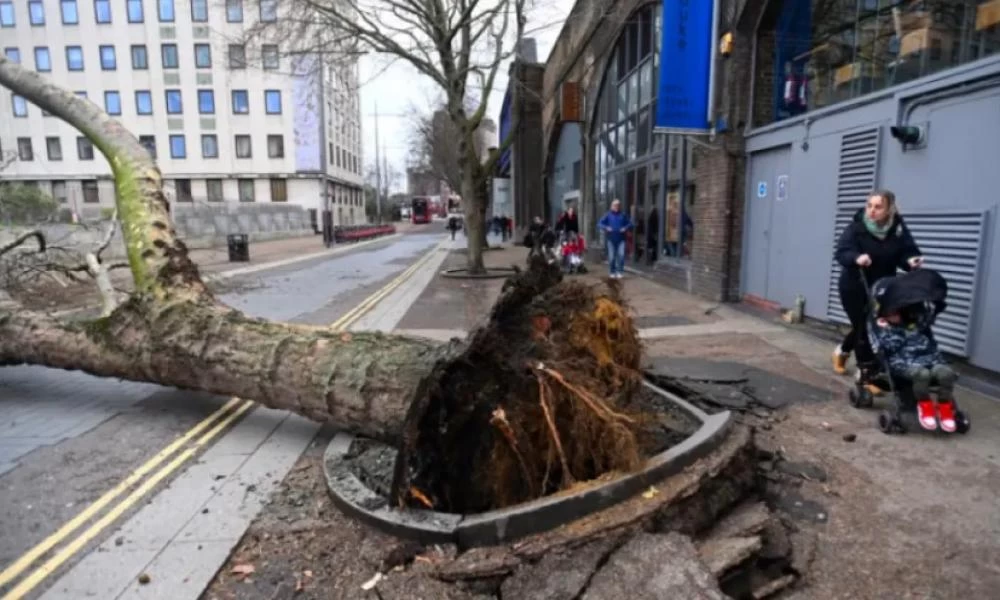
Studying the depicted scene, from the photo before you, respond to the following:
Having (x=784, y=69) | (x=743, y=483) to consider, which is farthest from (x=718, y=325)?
(x=743, y=483)

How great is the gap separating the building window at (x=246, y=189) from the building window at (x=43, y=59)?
17754 mm

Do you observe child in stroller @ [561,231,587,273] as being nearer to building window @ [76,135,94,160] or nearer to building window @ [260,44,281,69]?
building window @ [260,44,281,69]

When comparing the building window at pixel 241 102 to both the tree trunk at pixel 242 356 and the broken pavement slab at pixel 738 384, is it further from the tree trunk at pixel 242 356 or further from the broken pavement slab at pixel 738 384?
the broken pavement slab at pixel 738 384

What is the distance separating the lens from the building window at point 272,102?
163 ft

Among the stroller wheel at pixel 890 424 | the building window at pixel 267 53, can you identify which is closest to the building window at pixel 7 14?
the building window at pixel 267 53

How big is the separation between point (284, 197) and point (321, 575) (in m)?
53.1

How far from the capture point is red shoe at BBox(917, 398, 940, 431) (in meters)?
4.17

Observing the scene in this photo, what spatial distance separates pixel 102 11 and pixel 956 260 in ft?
201

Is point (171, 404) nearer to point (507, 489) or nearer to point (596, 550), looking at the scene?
point (507, 489)

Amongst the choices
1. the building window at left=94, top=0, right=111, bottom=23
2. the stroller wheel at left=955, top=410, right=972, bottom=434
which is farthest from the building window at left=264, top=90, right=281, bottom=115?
the stroller wheel at left=955, top=410, right=972, bottom=434

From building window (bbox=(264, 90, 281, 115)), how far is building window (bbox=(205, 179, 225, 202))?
7372mm

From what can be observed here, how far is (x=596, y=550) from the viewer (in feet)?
8.57

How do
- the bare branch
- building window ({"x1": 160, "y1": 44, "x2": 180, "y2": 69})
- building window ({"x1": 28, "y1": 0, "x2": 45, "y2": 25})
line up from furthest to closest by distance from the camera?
building window ({"x1": 160, "y1": 44, "x2": 180, "y2": 69}) < building window ({"x1": 28, "y1": 0, "x2": 45, "y2": 25}) < the bare branch

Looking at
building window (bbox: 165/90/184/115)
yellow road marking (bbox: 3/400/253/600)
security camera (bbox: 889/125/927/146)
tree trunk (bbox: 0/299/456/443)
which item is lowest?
yellow road marking (bbox: 3/400/253/600)
